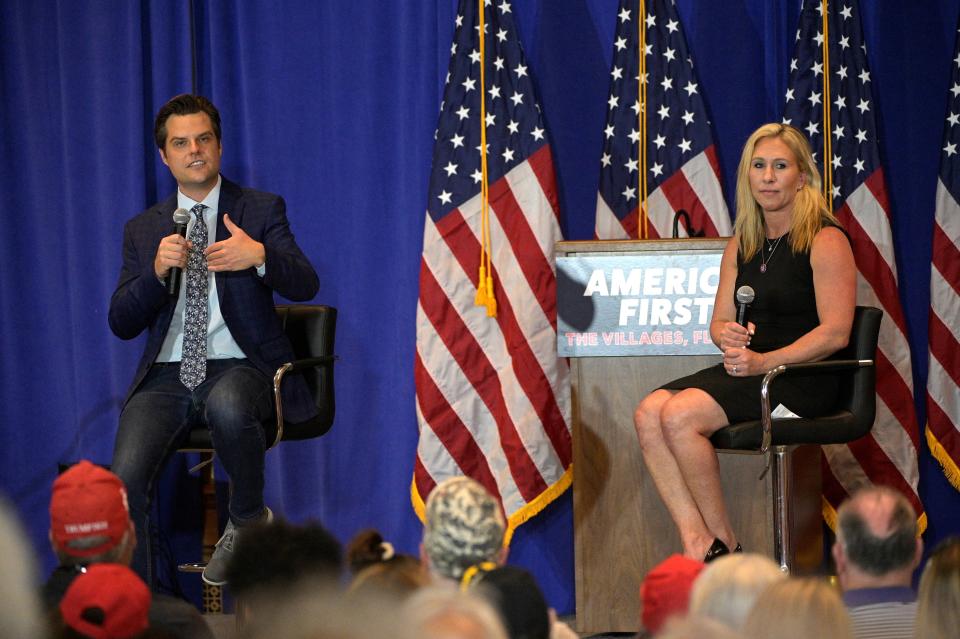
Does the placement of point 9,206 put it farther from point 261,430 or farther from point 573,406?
point 573,406

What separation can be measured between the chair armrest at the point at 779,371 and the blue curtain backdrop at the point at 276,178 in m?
1.74

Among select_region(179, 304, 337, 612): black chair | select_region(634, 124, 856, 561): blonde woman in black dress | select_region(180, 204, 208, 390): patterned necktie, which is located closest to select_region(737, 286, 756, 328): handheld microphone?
select_region(634, 124, 856, 561): blonde woman in black dress

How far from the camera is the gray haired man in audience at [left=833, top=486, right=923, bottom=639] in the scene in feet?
7.39

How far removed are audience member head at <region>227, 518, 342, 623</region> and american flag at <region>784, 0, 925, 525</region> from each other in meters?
3.39

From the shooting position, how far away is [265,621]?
1.75 meters

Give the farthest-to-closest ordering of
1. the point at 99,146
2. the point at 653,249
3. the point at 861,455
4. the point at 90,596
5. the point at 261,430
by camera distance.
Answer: the point at 99,146, the point at 861,455, the point at 653,249, the point at 261,430, the point at 90,596

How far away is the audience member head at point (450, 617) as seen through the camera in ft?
5.03

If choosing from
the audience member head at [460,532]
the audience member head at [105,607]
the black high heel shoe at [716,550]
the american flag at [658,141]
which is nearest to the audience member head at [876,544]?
the audience member head at [460,532]

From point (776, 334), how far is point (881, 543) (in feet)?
6.79

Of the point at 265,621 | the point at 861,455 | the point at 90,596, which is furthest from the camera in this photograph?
the point at 861,455

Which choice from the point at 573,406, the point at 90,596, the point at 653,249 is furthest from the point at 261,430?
the point at 90,596

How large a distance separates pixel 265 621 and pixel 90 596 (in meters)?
0.43

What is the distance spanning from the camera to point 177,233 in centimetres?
407

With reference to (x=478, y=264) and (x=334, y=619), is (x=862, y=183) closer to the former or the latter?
(x=478, y=264)
